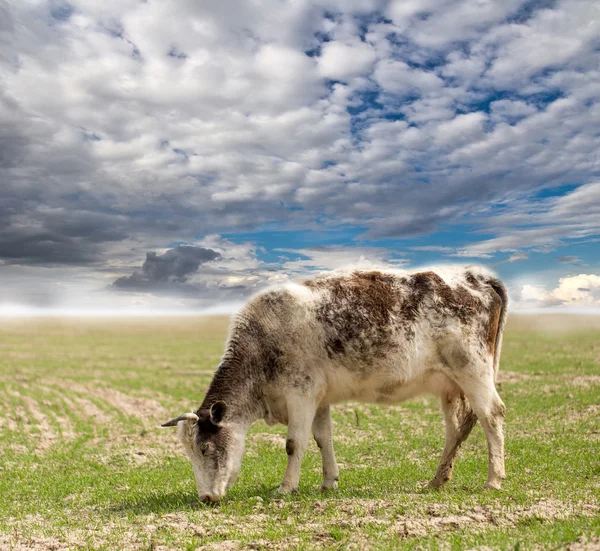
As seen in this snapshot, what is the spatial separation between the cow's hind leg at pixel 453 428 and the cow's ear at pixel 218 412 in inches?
160

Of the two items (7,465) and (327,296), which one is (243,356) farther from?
(7,465)

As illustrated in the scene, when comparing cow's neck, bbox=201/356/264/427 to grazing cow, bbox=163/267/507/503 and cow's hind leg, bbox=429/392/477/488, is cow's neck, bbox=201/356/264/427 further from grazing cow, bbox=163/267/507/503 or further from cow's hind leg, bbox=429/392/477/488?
cow's hind leg, bbox=429/392/477/488

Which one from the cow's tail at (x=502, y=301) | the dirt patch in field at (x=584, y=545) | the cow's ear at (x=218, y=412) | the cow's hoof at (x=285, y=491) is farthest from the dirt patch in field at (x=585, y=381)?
the dirt patch in field at (x=584, y=545)

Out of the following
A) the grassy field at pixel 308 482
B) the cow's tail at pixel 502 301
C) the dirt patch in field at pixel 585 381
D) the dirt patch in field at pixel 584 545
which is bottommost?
the grassy field at pixel 308 482

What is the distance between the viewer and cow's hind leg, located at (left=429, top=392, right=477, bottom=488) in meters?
11.1

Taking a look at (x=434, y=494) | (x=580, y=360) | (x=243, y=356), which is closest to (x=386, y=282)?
(x=243, y=356)

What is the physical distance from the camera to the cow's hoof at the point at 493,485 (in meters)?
10.4

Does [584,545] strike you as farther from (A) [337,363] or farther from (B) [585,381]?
(B) [585,381]

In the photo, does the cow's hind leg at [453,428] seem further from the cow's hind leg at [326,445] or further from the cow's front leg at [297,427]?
the cow's front leg at [297,427]

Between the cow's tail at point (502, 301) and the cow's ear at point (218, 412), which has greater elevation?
the cow's tail at point (502, 301)

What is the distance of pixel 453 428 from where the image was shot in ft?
37.1

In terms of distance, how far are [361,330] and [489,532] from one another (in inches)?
156

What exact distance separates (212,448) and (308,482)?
276cm

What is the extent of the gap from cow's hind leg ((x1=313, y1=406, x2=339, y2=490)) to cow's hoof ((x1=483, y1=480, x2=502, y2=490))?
8.60ft
